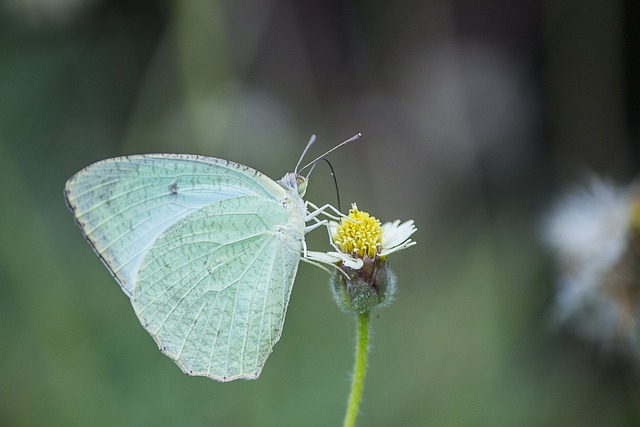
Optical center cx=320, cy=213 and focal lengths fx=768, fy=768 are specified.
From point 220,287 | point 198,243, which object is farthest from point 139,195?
→ point 220,287

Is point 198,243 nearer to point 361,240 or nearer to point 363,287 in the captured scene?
point 361,240

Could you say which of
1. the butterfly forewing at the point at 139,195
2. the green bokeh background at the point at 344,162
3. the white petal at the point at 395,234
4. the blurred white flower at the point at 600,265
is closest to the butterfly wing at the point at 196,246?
the butterfly forewing at the point at 139,195

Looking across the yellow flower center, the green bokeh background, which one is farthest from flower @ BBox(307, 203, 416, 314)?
the green bokeh background

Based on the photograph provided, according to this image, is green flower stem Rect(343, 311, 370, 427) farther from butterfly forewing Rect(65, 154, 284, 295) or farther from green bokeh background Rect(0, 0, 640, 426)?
green bokeh background Rect(0, 0, 640, 426)

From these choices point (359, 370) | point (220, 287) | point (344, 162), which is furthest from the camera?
point (344, 162)

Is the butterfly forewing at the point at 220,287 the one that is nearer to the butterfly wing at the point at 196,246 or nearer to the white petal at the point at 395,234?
the butterfly wing at the point at 196,246

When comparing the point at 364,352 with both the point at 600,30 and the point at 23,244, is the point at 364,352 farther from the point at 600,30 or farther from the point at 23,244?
the point at 600,30
